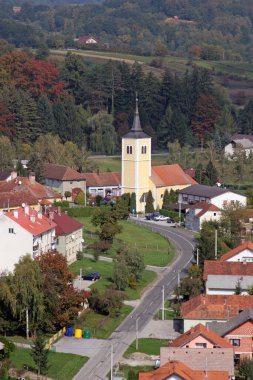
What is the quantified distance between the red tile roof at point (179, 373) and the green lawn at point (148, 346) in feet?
15.8

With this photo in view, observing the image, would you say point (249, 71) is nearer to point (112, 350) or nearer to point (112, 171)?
point (112, 171)

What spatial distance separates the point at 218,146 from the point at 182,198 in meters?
21.3

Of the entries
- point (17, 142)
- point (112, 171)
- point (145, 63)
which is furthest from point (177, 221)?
point (145, 63)

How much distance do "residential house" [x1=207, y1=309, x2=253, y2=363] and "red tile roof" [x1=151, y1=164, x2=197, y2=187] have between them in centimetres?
3259

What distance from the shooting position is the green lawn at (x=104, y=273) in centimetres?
5244

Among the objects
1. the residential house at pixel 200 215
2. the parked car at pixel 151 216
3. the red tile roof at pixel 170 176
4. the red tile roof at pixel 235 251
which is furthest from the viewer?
the red tile roof at pixel 170 176

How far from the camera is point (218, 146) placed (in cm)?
9625

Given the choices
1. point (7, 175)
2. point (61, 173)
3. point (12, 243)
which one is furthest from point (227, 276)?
point (61, 173)

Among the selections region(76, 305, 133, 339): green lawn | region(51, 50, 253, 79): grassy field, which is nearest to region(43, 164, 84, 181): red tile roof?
region(76, 305, 133, 339): green lawn

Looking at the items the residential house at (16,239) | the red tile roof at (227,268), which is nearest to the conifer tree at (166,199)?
the residential house at (16,239)

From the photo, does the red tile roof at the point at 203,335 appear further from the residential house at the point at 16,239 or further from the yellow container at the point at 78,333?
the residential house at the point at 16,239

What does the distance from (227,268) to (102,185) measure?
27751 mm

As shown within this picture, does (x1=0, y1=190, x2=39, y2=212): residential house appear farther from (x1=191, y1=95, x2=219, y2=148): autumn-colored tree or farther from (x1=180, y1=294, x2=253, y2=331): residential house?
(x1=191, y1=95, x2=219, y2=148): autumn-colored tree

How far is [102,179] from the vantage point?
79.3 metres
